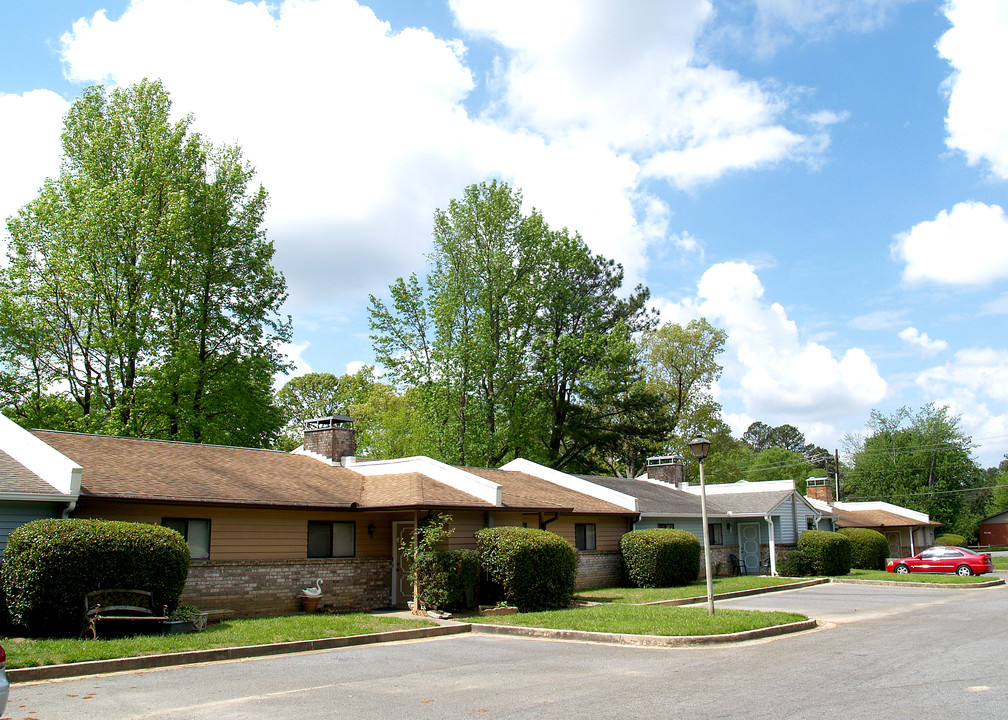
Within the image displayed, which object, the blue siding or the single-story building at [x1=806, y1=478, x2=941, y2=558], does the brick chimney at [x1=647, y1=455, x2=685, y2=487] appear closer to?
the single-story building at [x1=806, y1=478, x2=941, y2=558]

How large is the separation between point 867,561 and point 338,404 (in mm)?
39694

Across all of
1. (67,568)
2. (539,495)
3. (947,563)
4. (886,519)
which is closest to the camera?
(67,568)

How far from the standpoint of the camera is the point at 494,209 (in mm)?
38188

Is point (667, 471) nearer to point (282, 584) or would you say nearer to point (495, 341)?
point (495, 341)

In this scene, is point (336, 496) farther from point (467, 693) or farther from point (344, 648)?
point (467, 693)

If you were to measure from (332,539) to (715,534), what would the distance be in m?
19.5

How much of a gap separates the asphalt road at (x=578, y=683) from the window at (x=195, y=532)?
218 inches

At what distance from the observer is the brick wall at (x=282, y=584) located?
1738 cm

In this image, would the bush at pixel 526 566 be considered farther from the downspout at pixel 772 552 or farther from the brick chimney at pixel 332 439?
the downspout at pixel 772 552

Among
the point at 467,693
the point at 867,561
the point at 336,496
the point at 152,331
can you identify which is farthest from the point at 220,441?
the point at 867,561

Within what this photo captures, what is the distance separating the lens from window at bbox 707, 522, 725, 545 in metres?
33.6

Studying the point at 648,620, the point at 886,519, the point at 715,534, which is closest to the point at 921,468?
the point at 886,519

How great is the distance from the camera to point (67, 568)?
1372 centimetres

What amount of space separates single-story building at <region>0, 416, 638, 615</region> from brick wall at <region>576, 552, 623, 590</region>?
0.13 m
